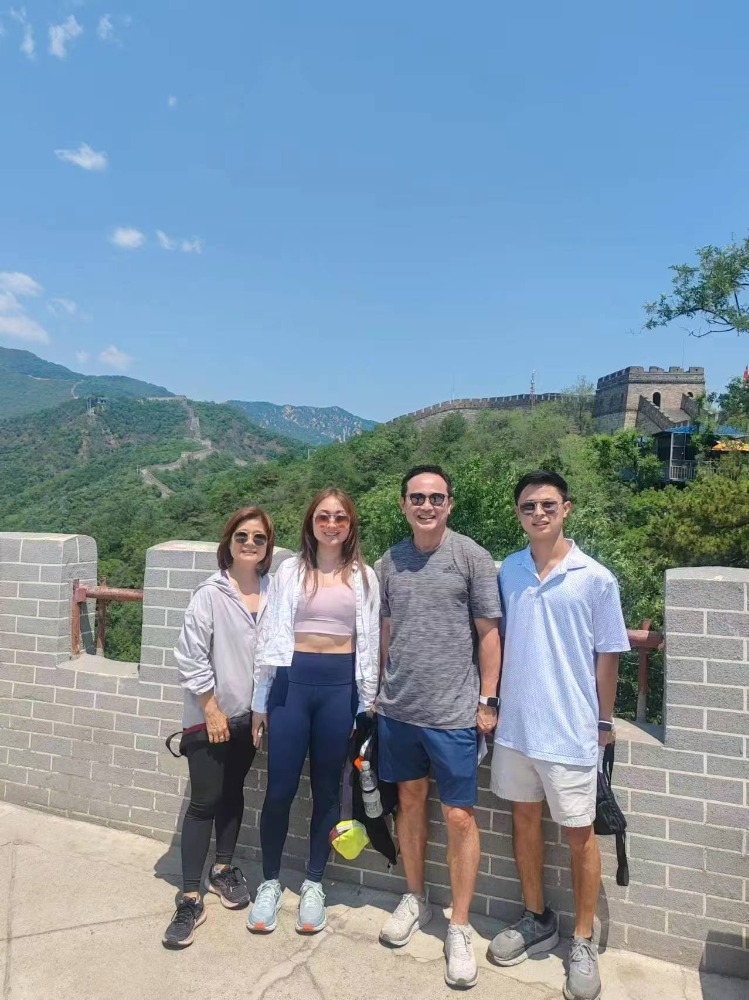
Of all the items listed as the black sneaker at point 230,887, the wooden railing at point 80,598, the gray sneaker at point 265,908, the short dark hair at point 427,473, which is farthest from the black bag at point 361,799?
the wooden railing at point 80,598

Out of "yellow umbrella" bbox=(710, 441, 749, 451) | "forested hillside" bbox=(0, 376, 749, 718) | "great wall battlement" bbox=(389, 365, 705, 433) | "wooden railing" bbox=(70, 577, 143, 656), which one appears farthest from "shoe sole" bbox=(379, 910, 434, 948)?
"great wall battlement" bbox=(389, 365, 705, 433)

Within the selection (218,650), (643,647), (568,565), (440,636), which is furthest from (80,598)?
(643,647)

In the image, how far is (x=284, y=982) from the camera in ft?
6.96

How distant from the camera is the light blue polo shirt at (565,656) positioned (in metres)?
2.10

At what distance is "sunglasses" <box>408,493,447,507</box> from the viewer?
2.27m

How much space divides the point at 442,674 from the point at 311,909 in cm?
107

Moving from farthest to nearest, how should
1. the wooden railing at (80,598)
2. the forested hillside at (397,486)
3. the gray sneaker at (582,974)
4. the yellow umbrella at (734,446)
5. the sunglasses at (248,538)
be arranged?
the yellow umbrella at (734,446) → the forested hillside at (397,486) → the wooden railing at (80,598) → the sunglasses at (248,538) → the gray sneaker at (582,974)

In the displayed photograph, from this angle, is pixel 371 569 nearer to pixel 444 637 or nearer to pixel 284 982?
pixel 444 637

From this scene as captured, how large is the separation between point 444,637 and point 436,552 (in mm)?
306

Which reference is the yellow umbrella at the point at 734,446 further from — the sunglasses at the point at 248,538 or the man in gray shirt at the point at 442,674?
the sunglasses at the point at 248,538

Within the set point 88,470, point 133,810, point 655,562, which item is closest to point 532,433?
point 655,562

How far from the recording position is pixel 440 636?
2227 millimetres

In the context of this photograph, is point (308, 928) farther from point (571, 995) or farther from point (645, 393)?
point (645, 393)

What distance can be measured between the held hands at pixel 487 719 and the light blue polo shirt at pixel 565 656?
93 mm
